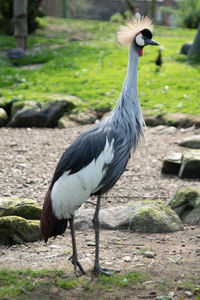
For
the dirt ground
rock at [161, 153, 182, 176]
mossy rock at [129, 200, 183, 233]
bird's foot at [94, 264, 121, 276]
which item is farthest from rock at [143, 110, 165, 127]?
bird's foot at [94, 264, 121, 276]

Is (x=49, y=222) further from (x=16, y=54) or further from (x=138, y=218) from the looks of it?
(x=16, y=54)

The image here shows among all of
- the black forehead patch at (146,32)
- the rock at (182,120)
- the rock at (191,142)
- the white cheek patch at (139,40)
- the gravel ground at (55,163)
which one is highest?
the black forehead patch at (146,32)

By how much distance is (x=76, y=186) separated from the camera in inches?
155

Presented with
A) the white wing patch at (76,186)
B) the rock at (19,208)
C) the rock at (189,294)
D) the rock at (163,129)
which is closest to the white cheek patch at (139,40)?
the white wing patch at (76,186)

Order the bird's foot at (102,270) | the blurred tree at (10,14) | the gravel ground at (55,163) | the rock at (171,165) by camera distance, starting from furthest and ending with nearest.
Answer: the blurred tree at (10,14), the rock at (171,165), the gravel ground at (55,163), the bird's foot at (102,270)

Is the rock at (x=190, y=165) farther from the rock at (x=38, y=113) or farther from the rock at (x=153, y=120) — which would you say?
the rock at (x=38, y=113)

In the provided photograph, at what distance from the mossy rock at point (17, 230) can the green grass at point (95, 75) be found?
4799 millimetres

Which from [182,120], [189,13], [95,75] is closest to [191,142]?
[182,120]

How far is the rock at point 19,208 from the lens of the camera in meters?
4.82

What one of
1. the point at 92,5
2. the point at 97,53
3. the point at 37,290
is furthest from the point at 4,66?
the point at 92,5

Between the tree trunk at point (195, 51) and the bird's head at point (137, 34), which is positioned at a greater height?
the bird's head at point (137, 34)

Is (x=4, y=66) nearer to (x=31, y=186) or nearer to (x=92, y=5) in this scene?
(x=31, y=186)

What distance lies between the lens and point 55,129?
8898 millimetres

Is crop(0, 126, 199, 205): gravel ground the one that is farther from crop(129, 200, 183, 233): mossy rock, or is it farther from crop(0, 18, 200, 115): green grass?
crop(0, 18, 200, 115): green grass
